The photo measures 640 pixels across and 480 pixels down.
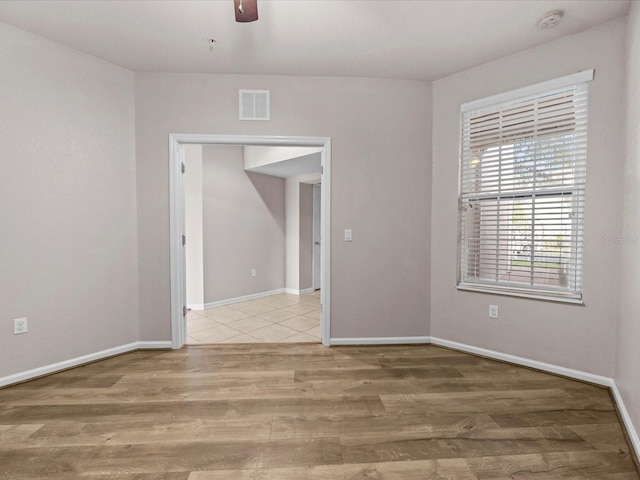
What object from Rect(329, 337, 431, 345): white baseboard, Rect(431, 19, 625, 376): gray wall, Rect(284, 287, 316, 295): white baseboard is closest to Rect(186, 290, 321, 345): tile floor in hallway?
Rect(329, 337, 431, 345): white baseboard

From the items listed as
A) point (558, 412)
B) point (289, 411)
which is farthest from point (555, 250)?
point (289, 411)

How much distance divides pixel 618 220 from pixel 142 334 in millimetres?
4105

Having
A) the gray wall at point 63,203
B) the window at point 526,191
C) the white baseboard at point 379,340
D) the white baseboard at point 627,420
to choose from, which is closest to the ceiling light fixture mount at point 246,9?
the gray wall at point 63,203

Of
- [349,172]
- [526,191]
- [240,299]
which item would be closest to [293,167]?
[349,172]

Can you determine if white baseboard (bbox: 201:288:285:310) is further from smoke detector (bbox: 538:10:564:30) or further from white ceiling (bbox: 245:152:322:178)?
smoke detector (bbox: 538:10:564:30)

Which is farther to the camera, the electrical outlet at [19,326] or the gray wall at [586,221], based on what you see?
the electrical outlet at [19,326]

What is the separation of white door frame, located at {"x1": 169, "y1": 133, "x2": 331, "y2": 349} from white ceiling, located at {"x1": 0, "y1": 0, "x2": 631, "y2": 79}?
0.62 meters

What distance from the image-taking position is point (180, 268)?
292 cm

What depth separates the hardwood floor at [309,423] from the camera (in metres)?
1.43

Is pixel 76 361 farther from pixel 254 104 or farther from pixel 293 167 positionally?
pixel 293 167

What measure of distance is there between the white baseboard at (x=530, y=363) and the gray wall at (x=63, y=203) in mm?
3132

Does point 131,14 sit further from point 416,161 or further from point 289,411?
point 289,411

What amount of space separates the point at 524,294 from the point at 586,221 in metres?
0.72

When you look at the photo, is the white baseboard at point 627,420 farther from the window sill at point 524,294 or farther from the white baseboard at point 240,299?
the white baseboard at point 240,299
